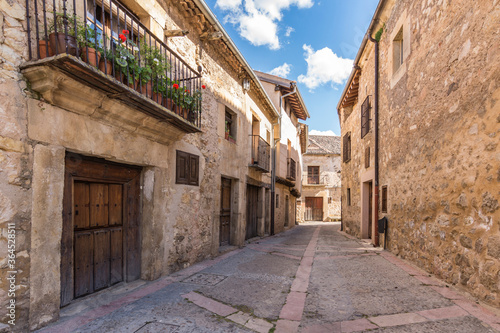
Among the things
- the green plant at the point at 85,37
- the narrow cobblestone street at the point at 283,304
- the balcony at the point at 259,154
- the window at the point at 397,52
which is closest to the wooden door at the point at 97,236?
the narrow cobblestone street at the point at 283,304

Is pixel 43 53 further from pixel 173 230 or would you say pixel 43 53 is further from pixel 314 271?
pixel 314 271

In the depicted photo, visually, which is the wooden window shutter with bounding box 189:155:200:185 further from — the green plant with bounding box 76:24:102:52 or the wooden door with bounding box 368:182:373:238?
the wooden door with bounding box 368:182:373:238

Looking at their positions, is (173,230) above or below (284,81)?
below

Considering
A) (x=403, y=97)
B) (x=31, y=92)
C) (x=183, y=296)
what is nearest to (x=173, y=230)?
(x=183, y=296)

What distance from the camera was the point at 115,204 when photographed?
14.0 feet

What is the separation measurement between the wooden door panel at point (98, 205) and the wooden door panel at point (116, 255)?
0.84 ft

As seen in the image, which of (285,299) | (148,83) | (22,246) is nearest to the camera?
(22,246)

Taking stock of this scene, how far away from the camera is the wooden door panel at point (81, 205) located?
11.7 feet

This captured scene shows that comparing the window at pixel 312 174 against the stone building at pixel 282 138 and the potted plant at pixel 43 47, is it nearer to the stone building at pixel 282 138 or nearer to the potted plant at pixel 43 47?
the stone building at pixel 282 138

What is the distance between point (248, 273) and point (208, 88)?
153 inches

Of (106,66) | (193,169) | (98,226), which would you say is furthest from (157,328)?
(193,169)

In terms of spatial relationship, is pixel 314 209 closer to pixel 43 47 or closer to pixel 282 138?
pixel 282 138

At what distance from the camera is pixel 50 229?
294cm

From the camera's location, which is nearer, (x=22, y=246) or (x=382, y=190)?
(x=22, y=246)
